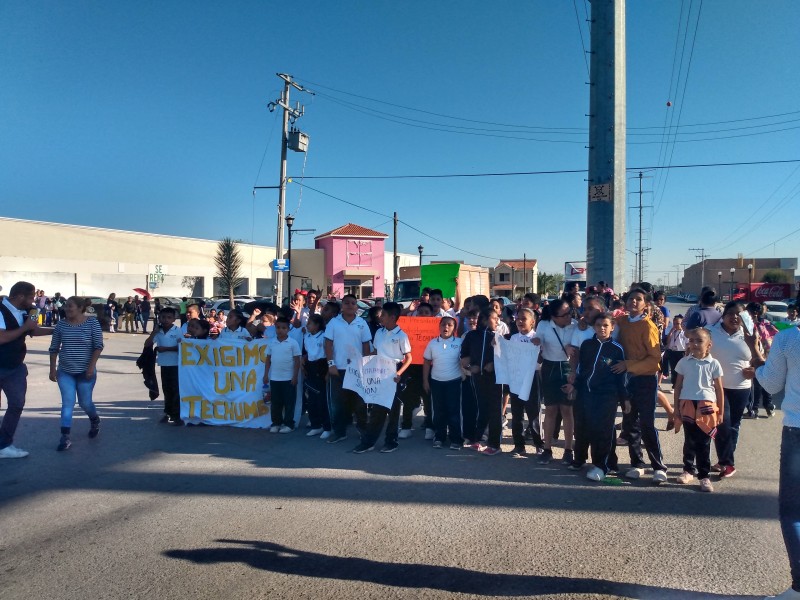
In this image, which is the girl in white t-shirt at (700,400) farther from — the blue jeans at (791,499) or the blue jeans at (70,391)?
the blue jeans at (70,391)

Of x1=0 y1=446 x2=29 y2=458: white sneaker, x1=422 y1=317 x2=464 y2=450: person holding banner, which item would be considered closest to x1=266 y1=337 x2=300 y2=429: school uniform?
x1=422 y1=317 x2=464 y2=450: person holding banner

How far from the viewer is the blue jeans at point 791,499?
321cm

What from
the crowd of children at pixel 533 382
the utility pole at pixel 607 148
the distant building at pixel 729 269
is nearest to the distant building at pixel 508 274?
the distant building at pixel 729 269

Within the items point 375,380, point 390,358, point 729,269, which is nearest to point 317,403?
point 375,380

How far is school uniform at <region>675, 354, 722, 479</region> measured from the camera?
534 centimetres

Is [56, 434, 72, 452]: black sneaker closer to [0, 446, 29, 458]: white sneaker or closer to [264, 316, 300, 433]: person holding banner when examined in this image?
[0, 446, 29, 458]: white sneaker

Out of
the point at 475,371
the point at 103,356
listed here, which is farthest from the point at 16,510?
the point at 103,356

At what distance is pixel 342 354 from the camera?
7289mm

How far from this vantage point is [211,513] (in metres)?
4.76

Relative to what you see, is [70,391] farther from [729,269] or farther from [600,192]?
[729,269]

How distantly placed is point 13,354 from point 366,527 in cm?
469

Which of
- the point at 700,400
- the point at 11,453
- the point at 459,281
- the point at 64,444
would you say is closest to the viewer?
the point at 700,400

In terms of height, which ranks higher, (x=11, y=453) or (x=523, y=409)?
(x=523, y=409)

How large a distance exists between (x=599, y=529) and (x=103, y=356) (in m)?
16.7
